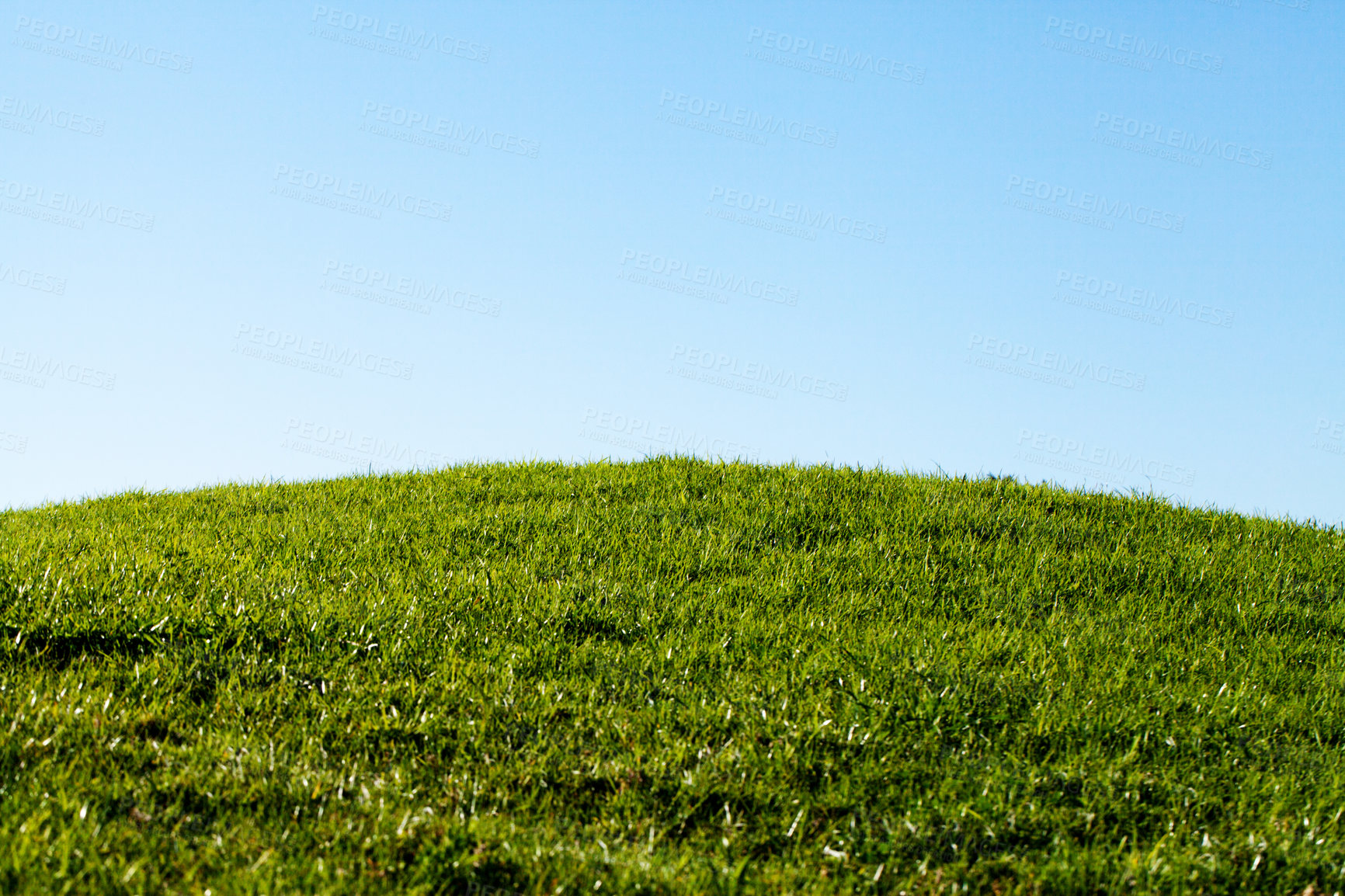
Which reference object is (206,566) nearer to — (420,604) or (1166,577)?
(420,604)

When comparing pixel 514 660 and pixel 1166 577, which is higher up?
pixel 1166 577

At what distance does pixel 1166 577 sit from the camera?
30.1 feet

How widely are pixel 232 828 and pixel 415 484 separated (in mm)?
6815

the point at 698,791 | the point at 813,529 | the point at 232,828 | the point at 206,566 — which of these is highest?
the point at 813,529

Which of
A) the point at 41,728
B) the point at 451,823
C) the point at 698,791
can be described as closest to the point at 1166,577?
the point at 698,791

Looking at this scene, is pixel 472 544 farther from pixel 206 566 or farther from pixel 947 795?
pixel 947 795

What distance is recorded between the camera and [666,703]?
20.6ft

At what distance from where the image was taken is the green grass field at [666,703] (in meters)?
4.91

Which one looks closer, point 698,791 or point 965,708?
point 698,791

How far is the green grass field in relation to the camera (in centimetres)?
491

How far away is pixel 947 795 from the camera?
5469 mm

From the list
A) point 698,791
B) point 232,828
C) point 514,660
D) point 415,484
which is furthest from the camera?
point 415,484

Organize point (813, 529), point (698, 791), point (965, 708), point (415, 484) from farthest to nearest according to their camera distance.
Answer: point (415, 484) < point (813, 529) < point (965, 708) < point (698, 791)

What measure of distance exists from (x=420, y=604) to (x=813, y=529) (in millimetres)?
3958
